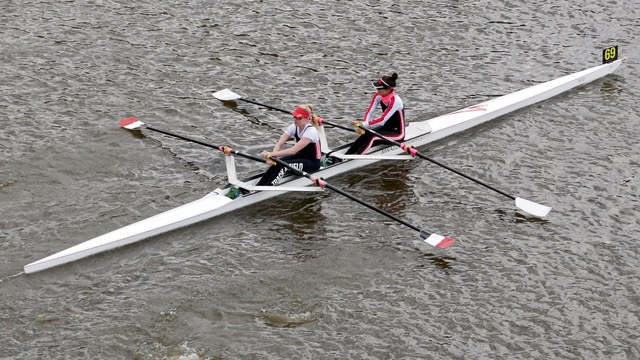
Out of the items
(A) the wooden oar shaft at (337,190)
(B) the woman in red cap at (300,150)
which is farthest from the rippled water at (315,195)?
(B) the woman in red cap at (300,150)

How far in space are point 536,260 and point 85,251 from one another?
912cm

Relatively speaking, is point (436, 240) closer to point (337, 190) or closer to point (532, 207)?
point (337, 190)

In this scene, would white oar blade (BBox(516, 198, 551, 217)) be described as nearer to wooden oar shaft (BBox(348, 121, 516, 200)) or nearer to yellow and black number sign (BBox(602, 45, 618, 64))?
wooden oar shaft (BBox(348, 121, 516, 200))

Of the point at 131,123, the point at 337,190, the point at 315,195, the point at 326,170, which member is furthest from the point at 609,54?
the point at 131,123

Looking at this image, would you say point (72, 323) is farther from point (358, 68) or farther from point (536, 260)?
point (358, 68)

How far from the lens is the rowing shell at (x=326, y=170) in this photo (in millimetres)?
17141

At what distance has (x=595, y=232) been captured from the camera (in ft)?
60.4

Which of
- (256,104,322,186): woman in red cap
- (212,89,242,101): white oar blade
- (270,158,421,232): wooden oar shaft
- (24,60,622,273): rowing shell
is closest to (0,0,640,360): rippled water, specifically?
(24,60,622,273): rowing shell

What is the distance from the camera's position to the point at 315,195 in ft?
65.2

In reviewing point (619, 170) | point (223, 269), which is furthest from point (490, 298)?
point (619, 170)

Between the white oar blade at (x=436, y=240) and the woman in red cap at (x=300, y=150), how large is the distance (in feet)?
11.3

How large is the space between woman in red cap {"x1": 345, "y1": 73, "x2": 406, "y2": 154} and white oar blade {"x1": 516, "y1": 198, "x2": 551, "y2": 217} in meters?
3.60

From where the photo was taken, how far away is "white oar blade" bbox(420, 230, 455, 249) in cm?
1723

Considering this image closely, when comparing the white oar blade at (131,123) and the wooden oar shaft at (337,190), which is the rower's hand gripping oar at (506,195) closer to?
the wooden oar shaft at (337,190)
